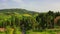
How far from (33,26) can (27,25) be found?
2.71 feet

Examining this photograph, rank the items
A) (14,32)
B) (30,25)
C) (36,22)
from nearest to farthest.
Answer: (14,32) → (30,25) → (36,22)

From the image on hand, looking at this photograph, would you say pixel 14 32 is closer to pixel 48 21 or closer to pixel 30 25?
pixel 30 25

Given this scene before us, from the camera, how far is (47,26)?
23.2 meters

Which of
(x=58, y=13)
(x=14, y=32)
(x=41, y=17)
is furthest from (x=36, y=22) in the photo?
(x=14, y=32)

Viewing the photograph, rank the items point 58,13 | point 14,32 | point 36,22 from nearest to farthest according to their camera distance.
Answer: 1. point 14,32
2. point 36,22
3. point 58,13

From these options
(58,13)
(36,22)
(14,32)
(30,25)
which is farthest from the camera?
(58,13)

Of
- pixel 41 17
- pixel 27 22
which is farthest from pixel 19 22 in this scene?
pixel 41 17

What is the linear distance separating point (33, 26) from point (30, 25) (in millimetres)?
475

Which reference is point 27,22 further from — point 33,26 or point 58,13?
point 58,13

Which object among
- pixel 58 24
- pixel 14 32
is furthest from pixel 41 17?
pixel 14 32

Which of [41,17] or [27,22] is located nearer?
[27,22]

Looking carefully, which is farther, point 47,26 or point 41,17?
point 41,17

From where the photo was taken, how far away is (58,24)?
2464 cm

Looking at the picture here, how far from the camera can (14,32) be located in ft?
48.4
